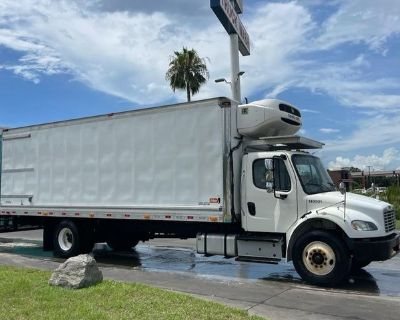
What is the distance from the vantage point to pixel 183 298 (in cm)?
717

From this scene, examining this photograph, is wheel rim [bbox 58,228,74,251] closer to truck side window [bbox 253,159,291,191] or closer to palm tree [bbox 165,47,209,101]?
truck side window [bbox 253,159,291,191]

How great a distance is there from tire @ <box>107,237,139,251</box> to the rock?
5.79m

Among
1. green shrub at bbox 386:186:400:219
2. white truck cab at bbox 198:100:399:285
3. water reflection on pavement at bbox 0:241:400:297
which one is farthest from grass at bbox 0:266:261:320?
green shrub at bbox 386:186:400:219

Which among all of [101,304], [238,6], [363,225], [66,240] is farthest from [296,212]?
[238,6]

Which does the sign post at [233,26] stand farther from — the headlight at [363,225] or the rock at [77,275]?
the rock at [77,275]

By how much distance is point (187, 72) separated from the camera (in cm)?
3309

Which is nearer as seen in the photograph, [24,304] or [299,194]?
[24,304]

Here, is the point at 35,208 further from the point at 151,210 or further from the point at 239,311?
the point at 239,311

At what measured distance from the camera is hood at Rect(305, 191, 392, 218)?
28.8 feet

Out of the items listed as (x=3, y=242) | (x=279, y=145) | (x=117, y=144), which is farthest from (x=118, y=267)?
(x=3, y=242)

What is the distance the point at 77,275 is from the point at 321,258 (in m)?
4.17

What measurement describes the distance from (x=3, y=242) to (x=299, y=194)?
11.8 m

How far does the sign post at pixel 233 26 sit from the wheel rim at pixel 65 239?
334 inches

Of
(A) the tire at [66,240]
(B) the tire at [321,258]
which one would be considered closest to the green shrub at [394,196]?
(B) the tire at [321,258]
